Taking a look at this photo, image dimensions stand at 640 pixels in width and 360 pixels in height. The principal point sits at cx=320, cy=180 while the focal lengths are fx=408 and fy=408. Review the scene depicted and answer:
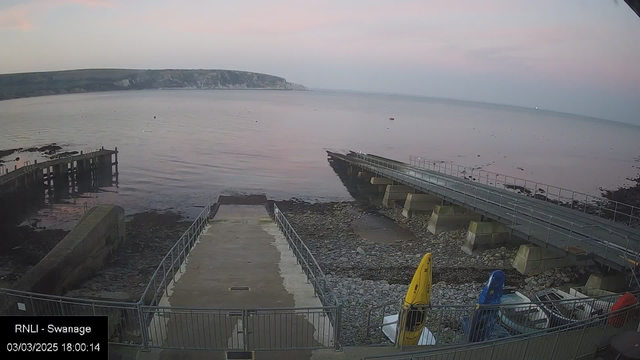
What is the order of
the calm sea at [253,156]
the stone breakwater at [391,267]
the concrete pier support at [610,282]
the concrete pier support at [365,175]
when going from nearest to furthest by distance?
the stone breakwater at [391,267]
the concrete pier support at [610,282]
the calm sea at [253,156]
the concrete pier support at [365,175]

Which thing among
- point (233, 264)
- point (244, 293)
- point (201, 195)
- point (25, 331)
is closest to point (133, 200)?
point (201, 195)

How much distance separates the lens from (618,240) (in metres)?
17.2

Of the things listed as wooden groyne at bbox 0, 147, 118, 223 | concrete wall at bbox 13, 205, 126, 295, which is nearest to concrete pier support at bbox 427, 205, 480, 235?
concrete wall at bbox 13, 205, 126, 295

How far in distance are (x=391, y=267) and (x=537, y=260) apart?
6.51m

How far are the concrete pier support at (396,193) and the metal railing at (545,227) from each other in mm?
3065

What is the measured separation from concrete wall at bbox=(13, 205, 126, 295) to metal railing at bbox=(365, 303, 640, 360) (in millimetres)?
14118

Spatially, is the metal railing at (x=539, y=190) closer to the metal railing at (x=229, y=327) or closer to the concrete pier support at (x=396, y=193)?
the concrete pier support at (x=396, y=193)

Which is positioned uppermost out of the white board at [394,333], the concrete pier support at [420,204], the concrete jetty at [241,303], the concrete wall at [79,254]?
the concrete jetty at [241,303]

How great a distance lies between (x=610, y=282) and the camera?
595 inches

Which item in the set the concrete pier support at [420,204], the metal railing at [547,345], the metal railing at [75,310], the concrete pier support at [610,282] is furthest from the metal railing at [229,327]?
the concrete pier support at [420,204]

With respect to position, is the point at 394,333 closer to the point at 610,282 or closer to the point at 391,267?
the point at 391,267

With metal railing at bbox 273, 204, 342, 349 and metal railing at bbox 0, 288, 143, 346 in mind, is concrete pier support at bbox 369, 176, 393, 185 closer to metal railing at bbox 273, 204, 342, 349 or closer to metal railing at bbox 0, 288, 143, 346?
metal railing at bbox 273, 204, 342, 349

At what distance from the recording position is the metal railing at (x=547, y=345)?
7.19 meters

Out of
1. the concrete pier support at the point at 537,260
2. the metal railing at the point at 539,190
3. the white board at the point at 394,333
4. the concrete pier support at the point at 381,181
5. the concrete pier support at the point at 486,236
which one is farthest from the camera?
the concrete pier support at the point at 381,181
